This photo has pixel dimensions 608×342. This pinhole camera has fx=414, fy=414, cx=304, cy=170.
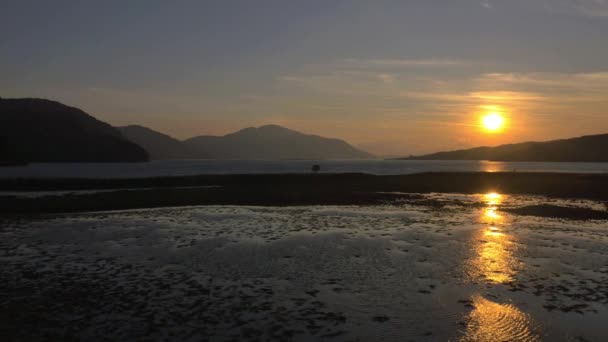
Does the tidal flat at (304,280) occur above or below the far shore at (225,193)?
below

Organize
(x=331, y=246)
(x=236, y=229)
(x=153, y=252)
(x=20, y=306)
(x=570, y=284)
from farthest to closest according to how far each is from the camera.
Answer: (x=236, y=229), (x=331, y=246), (x=153, y=252), (x=570, y=284), (x=20, y=306)

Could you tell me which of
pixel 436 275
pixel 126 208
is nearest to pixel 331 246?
pixel 436 275

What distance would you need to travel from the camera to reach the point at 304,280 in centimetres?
1739

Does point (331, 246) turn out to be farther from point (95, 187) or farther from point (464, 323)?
point (95, 187)

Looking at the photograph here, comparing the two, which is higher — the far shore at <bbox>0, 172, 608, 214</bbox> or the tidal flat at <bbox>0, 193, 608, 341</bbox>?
the far shore at <bbox>0, 172, 608, 214</bbox>

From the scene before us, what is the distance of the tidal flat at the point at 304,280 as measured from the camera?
12289 mm

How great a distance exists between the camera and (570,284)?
657 inches

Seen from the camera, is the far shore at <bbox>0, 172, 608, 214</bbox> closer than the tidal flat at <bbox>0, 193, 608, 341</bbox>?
No

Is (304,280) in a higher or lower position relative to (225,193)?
lower

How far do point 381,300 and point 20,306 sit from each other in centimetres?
1238

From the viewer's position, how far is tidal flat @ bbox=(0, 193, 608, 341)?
1229 cm

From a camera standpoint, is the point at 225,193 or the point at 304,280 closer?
the point at 304,280

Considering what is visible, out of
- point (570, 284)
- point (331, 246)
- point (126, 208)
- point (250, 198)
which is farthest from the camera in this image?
point (250, 198)

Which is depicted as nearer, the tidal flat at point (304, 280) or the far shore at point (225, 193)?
the tidal flat at point (304, 280)
